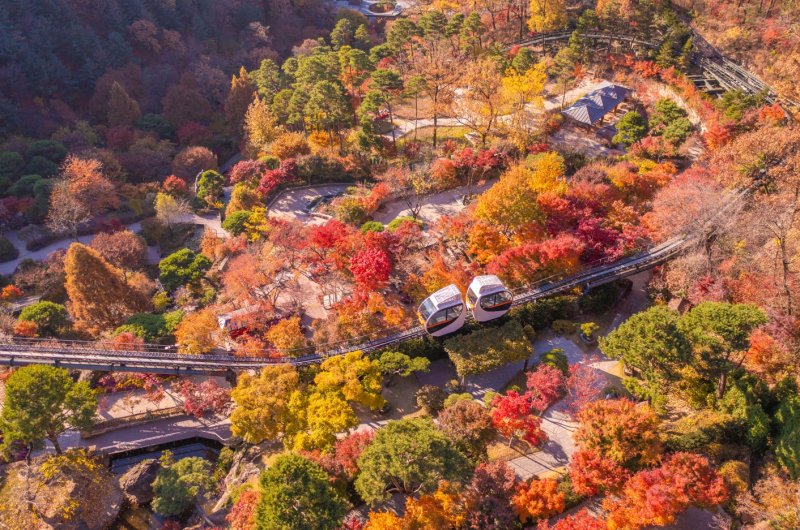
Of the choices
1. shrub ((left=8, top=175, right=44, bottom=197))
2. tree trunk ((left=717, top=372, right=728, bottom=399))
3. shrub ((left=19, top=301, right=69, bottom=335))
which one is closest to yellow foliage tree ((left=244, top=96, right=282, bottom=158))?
shrub ((left=8, top=175, right=44, bottom=197))

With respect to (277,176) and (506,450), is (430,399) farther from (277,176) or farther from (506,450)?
(277,176)

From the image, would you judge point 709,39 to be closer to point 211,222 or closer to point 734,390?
point 734,390

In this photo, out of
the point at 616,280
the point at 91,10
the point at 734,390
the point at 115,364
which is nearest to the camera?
the point at 734,390

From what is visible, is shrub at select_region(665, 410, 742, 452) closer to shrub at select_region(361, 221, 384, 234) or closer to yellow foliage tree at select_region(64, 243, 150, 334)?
shrub at select_region(361, 221, 384, 234)

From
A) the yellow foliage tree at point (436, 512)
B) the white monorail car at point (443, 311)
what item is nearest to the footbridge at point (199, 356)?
the white monorail car at point (443, 311)

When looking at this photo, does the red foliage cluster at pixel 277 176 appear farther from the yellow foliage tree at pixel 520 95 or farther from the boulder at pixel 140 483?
the boulder at pixel 140 483

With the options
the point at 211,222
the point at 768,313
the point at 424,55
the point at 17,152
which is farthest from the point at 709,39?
the point at 17,152

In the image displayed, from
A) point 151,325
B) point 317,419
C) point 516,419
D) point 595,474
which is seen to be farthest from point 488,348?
point 151,325
